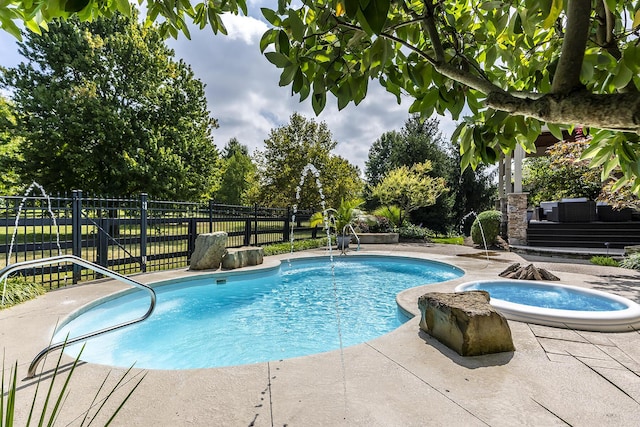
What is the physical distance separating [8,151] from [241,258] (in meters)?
18.6

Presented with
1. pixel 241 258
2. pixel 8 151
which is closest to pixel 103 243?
pixel 241 258

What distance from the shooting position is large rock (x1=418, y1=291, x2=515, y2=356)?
3.09 metres

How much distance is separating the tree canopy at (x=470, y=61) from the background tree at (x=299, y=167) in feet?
60.9

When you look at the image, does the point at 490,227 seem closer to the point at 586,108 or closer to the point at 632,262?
the point at 632,262

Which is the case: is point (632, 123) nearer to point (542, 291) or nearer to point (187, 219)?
point (542, 291)

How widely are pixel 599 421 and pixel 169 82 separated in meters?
19.8

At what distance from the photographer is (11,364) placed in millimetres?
3008

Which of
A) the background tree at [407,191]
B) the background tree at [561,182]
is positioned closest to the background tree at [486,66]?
the background tree at [561,182]

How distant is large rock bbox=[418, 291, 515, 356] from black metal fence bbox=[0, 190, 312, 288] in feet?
20.0

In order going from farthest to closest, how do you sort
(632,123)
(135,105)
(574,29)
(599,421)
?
1. (135,105)
2. (599,421)
3. (574,29)
4. (632,123)

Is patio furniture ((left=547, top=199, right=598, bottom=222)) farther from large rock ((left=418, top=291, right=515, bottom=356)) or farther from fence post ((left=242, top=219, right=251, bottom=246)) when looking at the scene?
fence post ((left=242, top=219, right=251, bottom=246))

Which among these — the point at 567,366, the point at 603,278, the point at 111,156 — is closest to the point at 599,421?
the point at 567,366

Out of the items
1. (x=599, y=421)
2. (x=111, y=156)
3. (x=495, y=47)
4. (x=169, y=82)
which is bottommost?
(x=599, y=421)

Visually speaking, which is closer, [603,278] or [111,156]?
[603,278]
